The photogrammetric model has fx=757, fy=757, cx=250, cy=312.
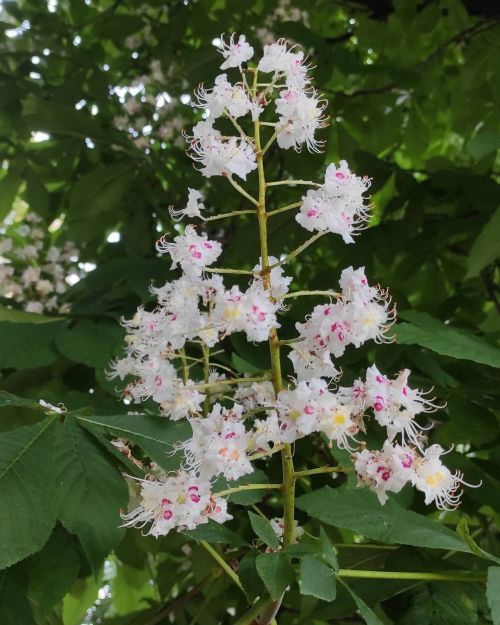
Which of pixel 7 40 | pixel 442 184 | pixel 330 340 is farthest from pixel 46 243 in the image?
pixel 330 340

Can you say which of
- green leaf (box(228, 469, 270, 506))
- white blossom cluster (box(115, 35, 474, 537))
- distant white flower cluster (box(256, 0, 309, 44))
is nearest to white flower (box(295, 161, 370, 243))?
white blossom cluster (box(115, 35, 474, 537))

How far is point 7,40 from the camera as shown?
7.28 feet

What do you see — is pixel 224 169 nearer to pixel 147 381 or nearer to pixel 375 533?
pixel 147 381

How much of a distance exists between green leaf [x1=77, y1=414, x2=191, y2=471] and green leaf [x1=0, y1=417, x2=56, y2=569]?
0.07 meters

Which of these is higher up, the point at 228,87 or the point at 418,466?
the point at 228,87

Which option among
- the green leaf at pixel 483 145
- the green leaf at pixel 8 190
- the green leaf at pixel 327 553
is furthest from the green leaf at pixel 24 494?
the green leaf at pixel 8 190

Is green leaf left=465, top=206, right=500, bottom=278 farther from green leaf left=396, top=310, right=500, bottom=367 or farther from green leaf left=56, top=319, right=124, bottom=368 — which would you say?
green leaf left=56, top=319, right=124, bottom=368

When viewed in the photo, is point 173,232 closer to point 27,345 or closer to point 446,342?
point 27,345

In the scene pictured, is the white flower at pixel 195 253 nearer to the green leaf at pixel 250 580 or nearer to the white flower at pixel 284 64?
the white flower at pixel 284 64

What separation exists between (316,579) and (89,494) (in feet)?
0.91

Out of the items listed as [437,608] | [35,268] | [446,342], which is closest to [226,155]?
[446,342]

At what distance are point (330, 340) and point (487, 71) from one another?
143 cm

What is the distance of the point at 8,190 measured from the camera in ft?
7.09

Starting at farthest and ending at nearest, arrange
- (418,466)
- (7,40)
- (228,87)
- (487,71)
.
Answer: (7,40) < (487,71) < (228,87) < (418,466)
